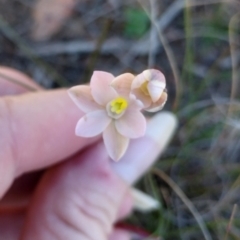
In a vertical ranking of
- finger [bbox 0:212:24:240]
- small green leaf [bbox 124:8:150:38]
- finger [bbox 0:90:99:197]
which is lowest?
finger [bbox 0:212:24:240]

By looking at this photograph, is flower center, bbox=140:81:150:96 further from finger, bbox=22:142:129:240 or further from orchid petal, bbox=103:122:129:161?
finger, bbox=22:142:129:240

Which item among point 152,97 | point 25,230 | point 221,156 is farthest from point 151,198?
point 152,97

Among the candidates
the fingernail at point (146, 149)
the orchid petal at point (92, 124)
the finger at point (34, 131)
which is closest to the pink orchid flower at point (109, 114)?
the orchid petal at point (92, 124)

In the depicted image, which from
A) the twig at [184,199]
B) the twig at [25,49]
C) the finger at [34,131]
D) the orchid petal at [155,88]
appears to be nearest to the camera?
the orchid petal at [155,88]

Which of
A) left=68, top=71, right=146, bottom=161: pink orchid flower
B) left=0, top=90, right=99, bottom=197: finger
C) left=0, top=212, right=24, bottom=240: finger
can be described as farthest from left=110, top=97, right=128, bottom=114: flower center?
left=0, top=212, right=24, bottom=240: finger

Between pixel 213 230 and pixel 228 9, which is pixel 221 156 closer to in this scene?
pixel 213 230

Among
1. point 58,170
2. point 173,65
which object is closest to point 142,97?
point 58,170

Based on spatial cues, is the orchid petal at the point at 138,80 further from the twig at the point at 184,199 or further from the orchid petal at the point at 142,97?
the twig at the point at 184,199

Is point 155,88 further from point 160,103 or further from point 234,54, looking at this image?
point 234,54
